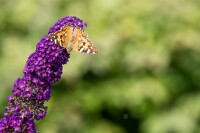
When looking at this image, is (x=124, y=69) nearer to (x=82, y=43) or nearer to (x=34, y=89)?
(x=82, y=43)

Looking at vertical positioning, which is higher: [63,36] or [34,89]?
[63,36]

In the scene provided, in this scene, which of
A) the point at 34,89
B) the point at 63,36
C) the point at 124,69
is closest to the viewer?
the point at 34,89

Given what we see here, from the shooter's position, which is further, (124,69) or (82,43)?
(124,69)

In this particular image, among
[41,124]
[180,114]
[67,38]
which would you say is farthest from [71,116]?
[67,38]

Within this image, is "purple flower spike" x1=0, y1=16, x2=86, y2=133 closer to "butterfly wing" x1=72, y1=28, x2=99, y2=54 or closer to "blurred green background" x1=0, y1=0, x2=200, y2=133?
"butterfly wing" x1=72, y1=28, x2=99, y2=54

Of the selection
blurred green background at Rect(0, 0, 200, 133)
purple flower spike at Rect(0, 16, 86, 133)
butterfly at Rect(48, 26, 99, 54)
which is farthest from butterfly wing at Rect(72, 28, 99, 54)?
blurred green background at Rect(0, 0, 200, 133)

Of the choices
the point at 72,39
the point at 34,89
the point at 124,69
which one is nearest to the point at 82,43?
the point at 72,39

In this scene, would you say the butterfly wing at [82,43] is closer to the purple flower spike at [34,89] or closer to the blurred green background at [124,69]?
the purple flower spike at [34,89]
